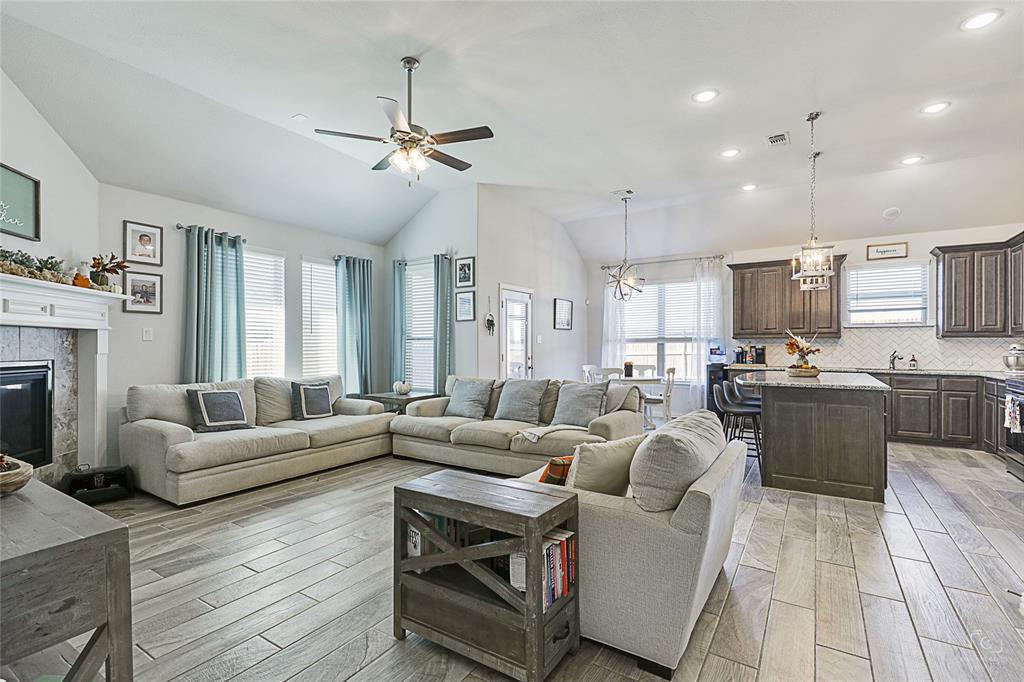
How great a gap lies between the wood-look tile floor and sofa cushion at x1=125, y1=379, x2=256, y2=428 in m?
0.77

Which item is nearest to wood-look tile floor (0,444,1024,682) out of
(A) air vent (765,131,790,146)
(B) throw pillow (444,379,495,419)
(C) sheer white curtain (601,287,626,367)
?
(B) throw pillow (444,379,495,419)

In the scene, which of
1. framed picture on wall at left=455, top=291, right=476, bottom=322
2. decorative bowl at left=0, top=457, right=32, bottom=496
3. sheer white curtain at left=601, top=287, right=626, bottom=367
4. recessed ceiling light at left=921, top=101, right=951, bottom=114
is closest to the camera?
decorative bowl at left=0, top=457, right=32, bottom=496

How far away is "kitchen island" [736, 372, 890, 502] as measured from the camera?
399 centimetres

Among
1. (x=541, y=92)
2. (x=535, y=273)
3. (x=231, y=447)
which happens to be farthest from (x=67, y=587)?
(x=535, y=273)

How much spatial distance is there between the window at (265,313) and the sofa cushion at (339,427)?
38.0 inches

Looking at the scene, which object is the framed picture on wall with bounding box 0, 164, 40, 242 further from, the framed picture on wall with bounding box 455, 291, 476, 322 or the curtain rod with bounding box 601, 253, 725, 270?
the curtain rod with bounding box 601, 253, 725, 270

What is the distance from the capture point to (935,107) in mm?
4125

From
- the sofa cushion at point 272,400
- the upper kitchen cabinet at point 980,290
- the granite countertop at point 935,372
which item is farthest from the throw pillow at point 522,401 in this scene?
the upper kitchen cabinet at point 980,290

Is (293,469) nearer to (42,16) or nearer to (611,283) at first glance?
(42,16)

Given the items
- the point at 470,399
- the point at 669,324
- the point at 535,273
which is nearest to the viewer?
the point at 470,399

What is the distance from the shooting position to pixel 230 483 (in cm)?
411

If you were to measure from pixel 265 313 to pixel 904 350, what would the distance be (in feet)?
27.7

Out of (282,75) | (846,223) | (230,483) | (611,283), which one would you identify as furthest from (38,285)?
(846,223)

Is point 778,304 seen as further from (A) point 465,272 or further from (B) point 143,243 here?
(B) point 143,243
